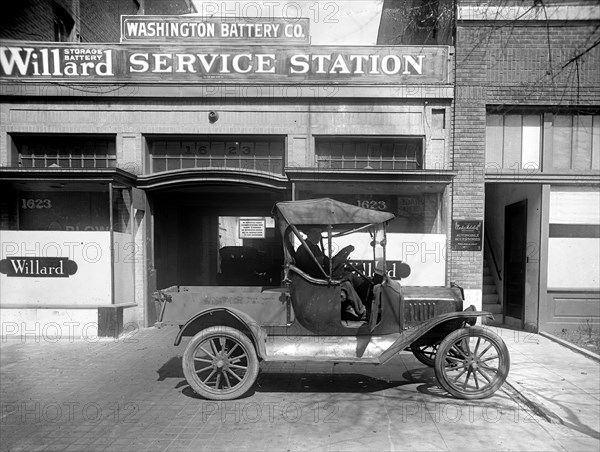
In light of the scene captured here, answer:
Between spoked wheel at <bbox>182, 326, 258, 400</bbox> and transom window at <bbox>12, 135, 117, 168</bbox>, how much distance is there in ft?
18.8

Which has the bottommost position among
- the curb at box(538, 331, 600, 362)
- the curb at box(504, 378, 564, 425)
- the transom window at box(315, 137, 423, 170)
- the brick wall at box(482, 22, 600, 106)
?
the curb at box(538, 331, 600, 362)

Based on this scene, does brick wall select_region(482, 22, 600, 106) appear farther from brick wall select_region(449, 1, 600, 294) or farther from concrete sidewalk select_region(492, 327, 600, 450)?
concrete sidewalk select_region(492, 327, 600, 450)

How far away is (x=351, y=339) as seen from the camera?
5465mm

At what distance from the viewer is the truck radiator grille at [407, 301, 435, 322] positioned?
568 centimetres

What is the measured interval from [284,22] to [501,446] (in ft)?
28.1

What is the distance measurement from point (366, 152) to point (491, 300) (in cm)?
453

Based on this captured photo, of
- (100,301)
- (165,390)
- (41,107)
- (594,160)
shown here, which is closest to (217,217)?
(100,301)

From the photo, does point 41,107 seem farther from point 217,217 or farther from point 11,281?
point 217,217

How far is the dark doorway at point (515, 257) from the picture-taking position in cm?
953

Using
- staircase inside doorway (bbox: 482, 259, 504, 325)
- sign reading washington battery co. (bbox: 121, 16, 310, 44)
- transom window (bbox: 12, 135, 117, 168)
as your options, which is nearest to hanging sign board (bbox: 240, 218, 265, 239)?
transom window (bbox: 12, 135, 117, 168)

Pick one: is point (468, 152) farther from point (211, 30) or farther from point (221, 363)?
point (221, 363)

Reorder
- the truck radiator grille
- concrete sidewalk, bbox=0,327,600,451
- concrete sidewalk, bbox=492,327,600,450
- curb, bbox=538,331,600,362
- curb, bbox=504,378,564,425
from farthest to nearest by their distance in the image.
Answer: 1. curb, bbox=538,331,600,362
2. the truck radiator grille
3. curb, bbox=504,378,564,425
4. concrete sidewalk, bbox=492,327,600,450
5. concrete sidewalk, bbox=0,327,600,451

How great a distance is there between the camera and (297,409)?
16.5 ft

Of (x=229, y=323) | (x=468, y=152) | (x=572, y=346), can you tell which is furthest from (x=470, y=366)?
(x=468, y=152)
